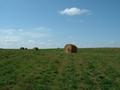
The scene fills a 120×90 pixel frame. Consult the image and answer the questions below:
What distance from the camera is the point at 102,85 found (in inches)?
595

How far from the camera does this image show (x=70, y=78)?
16.9 m

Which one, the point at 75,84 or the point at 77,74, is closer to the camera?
the point at 75,84

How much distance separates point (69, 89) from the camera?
14047 millimetres

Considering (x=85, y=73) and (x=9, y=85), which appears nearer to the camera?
(x=9, y=85)

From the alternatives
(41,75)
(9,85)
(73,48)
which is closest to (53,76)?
(41,75)

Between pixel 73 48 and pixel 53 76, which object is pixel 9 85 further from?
pixel 73 48

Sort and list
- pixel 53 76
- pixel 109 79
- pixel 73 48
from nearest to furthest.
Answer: pixel 109 79 < pixel 53 76 < pixel 73 48

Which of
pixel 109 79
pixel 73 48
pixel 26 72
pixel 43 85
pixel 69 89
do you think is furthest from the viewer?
pixel 73 48

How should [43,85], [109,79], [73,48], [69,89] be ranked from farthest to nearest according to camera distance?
[73,48], [109,79], [43,85], [69,89]

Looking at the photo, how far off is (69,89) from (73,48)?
109 ft

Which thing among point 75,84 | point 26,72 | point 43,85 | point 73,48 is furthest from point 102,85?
point 73,48

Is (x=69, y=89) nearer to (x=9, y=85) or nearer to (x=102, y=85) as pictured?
(x=102, y=85)

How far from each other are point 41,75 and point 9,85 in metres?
3.22

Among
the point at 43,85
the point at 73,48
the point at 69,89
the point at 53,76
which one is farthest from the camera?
the point at 73,48
